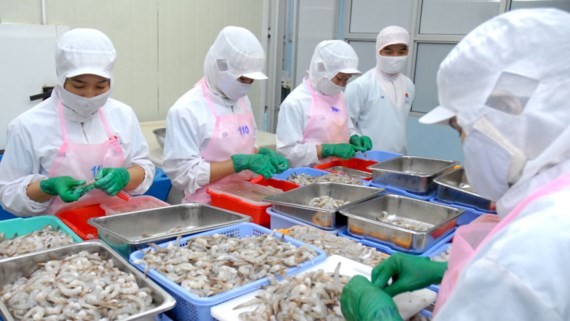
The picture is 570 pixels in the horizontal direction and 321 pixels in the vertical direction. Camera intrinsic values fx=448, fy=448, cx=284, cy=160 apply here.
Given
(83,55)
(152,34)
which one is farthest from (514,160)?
(152,34)

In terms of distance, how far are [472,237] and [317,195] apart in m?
1.43

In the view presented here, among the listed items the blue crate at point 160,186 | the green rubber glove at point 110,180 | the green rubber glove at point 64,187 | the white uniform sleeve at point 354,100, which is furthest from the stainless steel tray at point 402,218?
the blue crate at point 160,186

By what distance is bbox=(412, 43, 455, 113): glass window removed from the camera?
492cm

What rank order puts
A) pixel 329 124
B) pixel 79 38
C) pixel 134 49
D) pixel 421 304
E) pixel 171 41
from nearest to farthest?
pixel 421 304
pixel 79 38
pixel 329 124
pixel 134 49
pixel 171 41

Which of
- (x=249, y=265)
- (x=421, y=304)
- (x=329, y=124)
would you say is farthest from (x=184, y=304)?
(x=329, y=124)

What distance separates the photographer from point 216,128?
8.71ft

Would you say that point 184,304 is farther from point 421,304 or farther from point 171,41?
point 171,41

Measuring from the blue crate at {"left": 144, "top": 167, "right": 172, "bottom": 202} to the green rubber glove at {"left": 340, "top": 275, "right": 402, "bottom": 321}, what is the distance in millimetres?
2407

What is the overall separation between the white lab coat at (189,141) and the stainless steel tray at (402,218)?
2.95 ft

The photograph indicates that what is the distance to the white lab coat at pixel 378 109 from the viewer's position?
396 centimetres

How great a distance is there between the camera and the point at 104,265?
156 centimetres

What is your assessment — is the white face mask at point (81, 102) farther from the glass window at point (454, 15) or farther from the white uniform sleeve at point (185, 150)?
the glass window at point (454, 15)

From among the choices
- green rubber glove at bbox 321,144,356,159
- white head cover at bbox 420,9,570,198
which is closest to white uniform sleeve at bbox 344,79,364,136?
green rubber glove at bbox 321,144,356,159

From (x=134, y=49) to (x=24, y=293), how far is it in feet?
12.0
